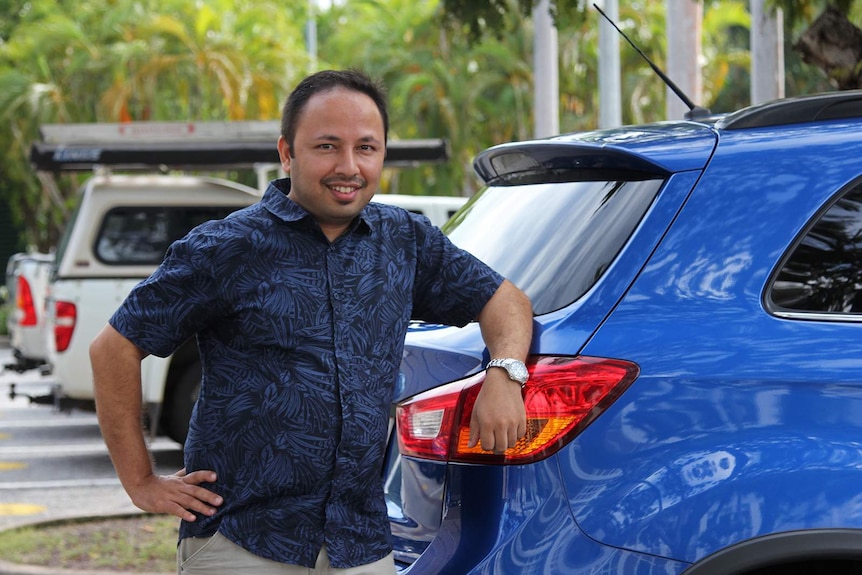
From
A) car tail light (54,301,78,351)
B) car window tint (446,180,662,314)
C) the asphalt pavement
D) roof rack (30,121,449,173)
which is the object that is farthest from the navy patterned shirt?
roof rack (30,121,449,173)

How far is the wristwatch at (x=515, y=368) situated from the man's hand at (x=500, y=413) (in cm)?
1

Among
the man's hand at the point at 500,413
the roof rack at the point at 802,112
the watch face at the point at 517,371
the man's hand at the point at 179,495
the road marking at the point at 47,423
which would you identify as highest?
the roof rack at the point at 802,112

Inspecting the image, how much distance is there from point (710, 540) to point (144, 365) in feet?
22.4

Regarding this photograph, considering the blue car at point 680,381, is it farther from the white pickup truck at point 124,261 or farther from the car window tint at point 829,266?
the white pickup truck at point 124,261

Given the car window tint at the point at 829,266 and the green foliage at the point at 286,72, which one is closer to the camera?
the car window tint at the point at 829,266

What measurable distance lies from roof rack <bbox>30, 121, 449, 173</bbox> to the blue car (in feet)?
25.2

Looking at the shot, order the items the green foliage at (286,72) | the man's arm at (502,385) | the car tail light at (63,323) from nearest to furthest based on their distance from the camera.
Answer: the man's arm at (502,385), the car tail light at (63,323), the green foliage at (286,72)

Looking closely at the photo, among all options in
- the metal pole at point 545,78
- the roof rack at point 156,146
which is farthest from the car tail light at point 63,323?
the metal pole at point 545,78

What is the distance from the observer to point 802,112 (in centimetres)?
272

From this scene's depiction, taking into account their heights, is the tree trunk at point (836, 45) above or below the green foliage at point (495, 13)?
below

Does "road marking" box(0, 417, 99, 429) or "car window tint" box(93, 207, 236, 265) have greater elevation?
"car window tint" box(93, 207, 236, 265)

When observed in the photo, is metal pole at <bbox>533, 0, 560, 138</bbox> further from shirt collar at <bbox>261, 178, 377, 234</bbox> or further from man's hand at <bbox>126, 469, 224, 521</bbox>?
man's hand at <bbox>126, 469, 224, 521</bbox>

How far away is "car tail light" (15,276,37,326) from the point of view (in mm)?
10930

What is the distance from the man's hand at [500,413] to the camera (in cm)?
246
